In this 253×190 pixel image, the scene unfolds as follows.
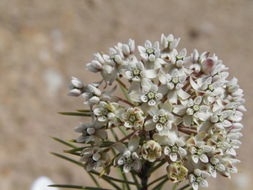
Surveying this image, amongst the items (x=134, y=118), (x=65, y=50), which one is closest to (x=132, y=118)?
(x=134, y=118)

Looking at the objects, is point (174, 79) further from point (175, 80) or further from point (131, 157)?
point (131, 157)

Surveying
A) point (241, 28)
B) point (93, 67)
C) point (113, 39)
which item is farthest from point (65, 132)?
point (93, 67)

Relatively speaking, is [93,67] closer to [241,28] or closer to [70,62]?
[70,62]

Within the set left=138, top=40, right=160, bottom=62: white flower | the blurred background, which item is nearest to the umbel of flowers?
left=138, top=40, right=160, bottom=62: white flower

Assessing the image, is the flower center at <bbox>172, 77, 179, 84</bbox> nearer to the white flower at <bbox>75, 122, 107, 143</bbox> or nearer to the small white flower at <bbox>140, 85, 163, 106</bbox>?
the small white flower at <bbox>140, 85, 163, 106</bbox>

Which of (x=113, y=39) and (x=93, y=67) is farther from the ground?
(x=113, y=39)

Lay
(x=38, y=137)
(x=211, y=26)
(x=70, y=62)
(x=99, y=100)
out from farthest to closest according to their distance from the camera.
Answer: (x=211, y=26) → (x=70, y=62) → (x=38, y=137) → (x=99, y=100)
